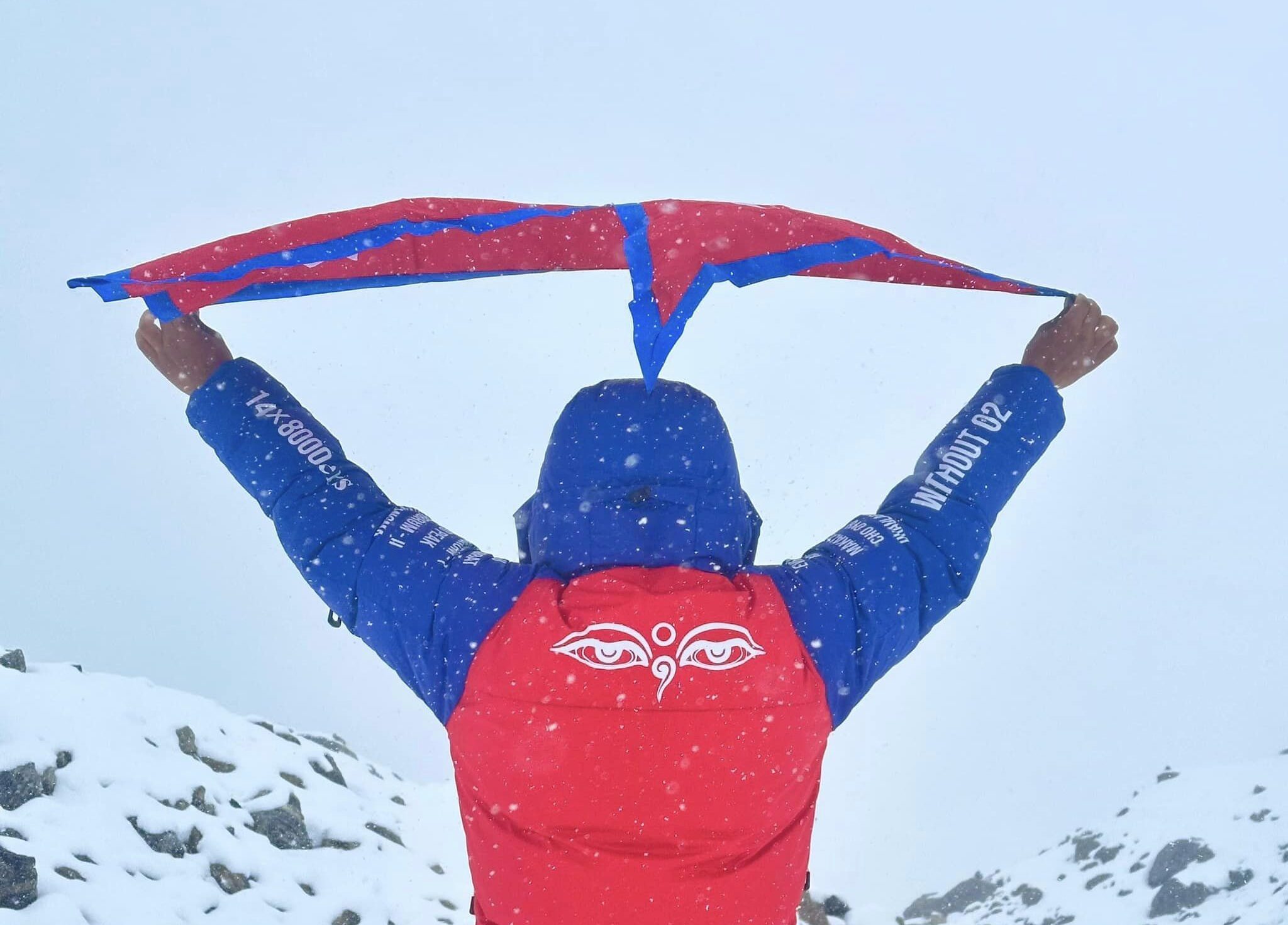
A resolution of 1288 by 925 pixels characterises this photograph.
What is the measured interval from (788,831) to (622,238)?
1.27 m

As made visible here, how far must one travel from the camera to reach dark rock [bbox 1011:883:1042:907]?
33.9m

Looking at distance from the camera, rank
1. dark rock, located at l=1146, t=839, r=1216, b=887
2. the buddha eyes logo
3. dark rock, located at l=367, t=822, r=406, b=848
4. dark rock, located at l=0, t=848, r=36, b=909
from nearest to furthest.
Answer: the buddha eyes logo < dark rock, located at l=0, t=848, r=36, b=909 < dark rock, located at l=367, t=822, r=406, b=848 < dark rock, located at l=1146, t=839, r=1216, b=887

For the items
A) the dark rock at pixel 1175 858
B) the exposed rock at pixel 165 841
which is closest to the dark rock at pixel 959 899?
the dark rock at pixel 1175 858

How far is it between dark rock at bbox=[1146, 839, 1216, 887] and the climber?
34200mm

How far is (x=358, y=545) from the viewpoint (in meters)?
1.63

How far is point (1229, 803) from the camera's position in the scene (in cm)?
3516

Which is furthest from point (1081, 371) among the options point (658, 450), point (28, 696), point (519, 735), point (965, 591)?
point (28, 696)

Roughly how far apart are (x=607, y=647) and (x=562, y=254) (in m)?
1.28

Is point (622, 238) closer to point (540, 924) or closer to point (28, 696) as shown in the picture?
point (540, 924)

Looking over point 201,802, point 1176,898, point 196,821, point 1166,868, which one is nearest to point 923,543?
point 196,821

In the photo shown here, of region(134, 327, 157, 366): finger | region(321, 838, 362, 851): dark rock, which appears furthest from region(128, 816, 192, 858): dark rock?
region(134, 327, 157, 366): finger

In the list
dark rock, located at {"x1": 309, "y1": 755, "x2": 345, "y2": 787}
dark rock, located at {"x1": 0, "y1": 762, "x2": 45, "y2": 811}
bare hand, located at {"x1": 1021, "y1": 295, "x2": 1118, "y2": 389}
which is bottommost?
bare hand, located at {"x1": 1021, "y1": 295, "x2": 1118, "y2": 389}

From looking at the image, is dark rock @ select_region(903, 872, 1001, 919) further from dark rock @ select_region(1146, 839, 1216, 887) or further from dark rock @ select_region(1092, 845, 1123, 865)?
dark rock @ select_region(1146, 839, 1216, 887)

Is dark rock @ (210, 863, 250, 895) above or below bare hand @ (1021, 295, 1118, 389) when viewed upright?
above
